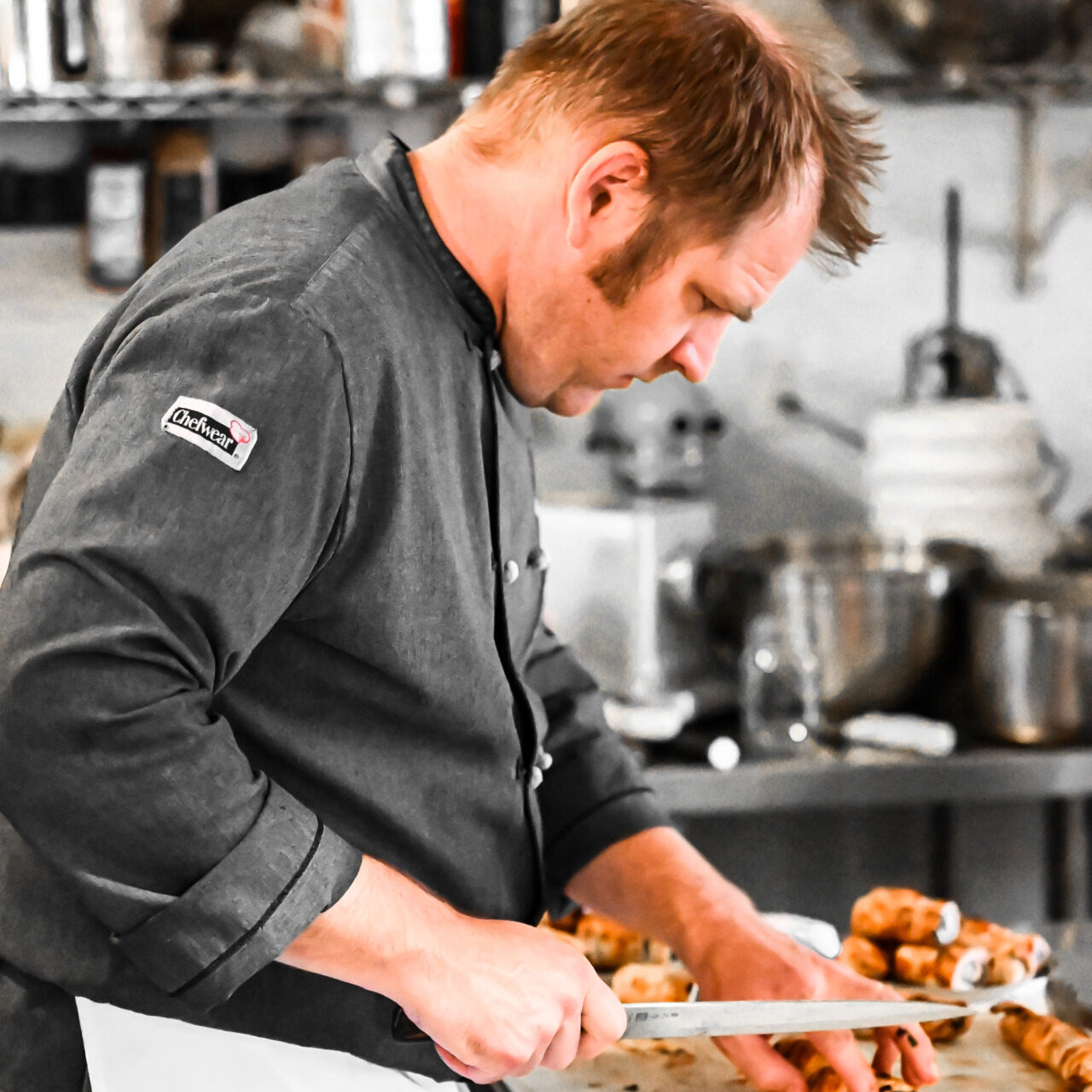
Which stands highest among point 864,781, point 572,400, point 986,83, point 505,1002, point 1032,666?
point 986,83

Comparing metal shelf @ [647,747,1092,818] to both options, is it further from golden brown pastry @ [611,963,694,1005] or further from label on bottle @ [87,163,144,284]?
label on bottle @ [87,163,144,284]

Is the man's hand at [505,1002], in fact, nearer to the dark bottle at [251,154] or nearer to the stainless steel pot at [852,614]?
the stainless steel pot at [852,614]

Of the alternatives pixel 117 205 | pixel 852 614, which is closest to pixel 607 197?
pixel 852 614

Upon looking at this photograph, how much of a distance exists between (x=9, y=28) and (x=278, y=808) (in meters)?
1.94

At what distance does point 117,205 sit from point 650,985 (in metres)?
1.87

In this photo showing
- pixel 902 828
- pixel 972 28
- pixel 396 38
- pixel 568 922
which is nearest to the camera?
pixel 568 922

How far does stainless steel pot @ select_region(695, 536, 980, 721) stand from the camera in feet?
6.99

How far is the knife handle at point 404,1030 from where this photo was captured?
92 cm

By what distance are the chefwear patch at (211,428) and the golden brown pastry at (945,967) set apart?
2.54 ft

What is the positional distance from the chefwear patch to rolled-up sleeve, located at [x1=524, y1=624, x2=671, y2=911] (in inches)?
20.2

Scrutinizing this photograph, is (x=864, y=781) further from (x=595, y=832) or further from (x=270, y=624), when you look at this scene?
(x=270, y=624)

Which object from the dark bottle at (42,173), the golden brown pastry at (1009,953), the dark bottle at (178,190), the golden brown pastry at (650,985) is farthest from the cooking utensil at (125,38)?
the golden brown pastry at (1009,953)

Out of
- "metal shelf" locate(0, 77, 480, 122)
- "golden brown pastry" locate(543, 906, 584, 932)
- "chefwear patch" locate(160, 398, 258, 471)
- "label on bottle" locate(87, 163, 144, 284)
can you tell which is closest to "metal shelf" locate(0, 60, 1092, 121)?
"metal shelf" locate(0, 77, 480, 122)

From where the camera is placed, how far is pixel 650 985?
3.76 feet
